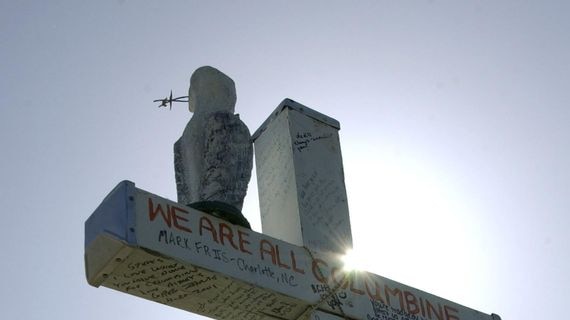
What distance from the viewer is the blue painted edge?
455 cm

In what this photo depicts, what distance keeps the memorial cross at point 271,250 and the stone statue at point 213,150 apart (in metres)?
0.25

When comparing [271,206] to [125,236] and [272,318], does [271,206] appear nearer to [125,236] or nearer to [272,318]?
[272,318]

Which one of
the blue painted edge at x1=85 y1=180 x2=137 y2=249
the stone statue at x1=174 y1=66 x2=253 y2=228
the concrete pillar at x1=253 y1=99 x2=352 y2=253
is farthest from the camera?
the concrete pillar at x1=253 y1=99 x2=352 y2=253

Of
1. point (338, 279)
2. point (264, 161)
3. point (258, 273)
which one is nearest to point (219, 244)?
point (258, 273)

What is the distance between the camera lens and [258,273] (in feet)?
16.0

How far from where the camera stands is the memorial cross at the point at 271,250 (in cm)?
463

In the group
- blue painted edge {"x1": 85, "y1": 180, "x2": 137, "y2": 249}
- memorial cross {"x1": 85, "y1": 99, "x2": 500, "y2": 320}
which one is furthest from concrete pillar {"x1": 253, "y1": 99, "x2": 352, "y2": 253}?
blue painted edge {"x1": 85, "y1": 180, "x2": 137, "y2": 249}

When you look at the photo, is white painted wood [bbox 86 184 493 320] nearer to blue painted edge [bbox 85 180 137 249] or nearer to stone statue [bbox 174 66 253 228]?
blue painted edge [bbox 85 180 137 249]

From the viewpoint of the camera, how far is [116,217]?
4.61 m

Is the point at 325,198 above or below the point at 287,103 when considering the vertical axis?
below

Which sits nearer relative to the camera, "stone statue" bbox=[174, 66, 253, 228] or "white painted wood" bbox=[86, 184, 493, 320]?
"white painted wood" bbox=[86, 184, 493, 320]

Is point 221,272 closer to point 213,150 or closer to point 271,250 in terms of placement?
point 271,250

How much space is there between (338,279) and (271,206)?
2.04 feet

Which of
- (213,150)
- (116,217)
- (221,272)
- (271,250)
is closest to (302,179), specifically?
(213,150)
